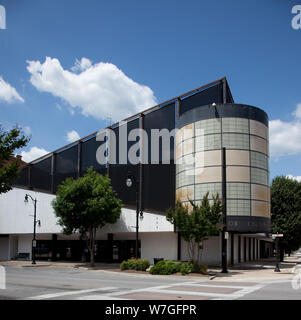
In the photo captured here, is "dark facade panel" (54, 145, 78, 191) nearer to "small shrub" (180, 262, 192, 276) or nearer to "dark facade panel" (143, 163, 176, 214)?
"dark facade panel" (143, 163, 176, 214)

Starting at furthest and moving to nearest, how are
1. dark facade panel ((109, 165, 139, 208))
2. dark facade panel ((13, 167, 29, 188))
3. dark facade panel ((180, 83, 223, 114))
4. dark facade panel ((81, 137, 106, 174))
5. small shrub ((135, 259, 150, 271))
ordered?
dark facade panel ((13, 167, 29, 188)) → dark facade panel ((81, 137, 106, 174)) → dark facade panel ((109, 165, 139, 208)) → dark facade panel ((180, 83, 223, 114)) → small shrub ((135, 259, 150, 271))

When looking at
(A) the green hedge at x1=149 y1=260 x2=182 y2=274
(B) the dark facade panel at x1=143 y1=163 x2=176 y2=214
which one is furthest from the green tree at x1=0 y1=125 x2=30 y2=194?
(B) the dark facade panel at x1=143 y1=163 x2=176 y2=214

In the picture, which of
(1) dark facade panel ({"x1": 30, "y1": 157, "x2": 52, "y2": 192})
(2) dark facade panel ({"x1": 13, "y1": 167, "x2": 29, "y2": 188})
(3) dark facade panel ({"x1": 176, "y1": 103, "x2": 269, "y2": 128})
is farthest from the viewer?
(2) dark facade panel ({"x1": 13, "y1": 167, "x2": 29, "y2": 188})

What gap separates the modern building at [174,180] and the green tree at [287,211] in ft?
15.2

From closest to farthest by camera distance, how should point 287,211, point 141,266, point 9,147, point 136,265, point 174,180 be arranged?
1. point 9,147
2. point 141,266
3. point 136,265
4. point 174,180
5. point 287,211

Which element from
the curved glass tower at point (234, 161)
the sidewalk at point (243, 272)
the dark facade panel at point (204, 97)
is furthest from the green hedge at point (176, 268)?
the dark facade panel at point (204, 97)

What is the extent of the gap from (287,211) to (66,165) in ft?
94.8

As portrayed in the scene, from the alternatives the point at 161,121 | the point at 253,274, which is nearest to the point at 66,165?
the point at 161,121

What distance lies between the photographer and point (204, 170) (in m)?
35.7

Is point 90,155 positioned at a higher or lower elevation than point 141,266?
higher

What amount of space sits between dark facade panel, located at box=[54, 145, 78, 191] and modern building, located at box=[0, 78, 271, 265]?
0.13m

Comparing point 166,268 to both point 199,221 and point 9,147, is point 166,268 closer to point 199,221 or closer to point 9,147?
point 199,221

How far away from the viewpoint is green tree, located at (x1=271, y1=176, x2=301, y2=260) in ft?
157

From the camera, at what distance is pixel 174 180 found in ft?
132
